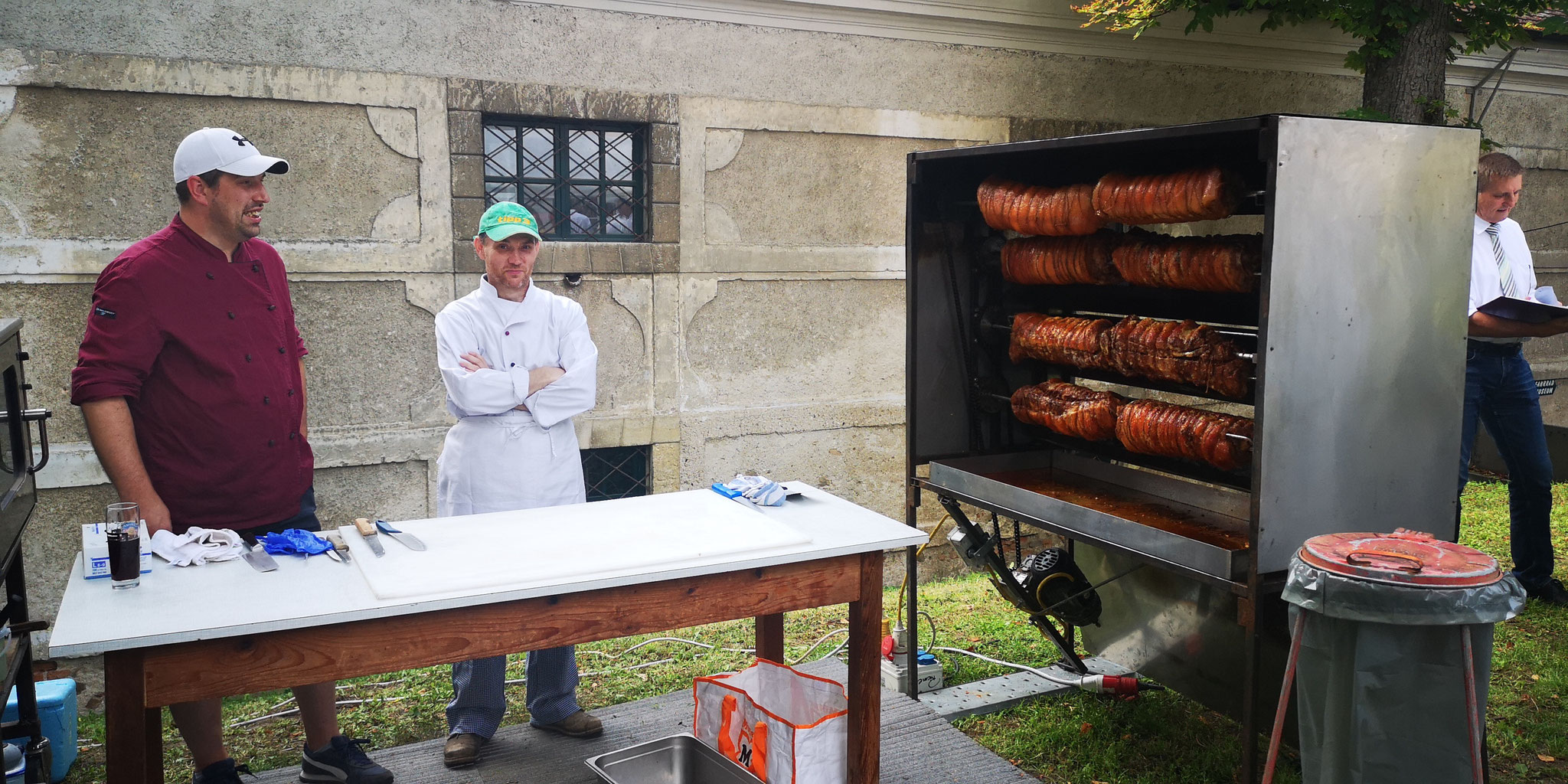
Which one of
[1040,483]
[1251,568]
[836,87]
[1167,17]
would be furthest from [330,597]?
[1167,17]

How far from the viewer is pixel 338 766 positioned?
13.6ft

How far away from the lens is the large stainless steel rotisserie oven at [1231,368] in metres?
3.41

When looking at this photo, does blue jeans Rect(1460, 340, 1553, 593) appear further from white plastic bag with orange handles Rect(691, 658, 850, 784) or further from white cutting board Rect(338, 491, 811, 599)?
white cutting board Rect(338, 491, 811, 599)

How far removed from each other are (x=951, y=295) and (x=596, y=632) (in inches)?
103

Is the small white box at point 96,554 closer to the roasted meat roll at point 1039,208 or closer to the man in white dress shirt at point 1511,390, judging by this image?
the roasted meat roll at point 1039,208

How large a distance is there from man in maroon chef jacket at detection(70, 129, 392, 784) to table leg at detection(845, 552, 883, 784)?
1875 millimetres

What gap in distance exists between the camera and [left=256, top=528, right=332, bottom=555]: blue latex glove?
333 cm

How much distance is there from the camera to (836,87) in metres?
7.14

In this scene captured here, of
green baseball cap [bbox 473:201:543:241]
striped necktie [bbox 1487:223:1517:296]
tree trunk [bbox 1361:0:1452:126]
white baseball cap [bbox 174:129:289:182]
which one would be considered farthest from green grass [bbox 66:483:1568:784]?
tree trunk [bbox 1361:0:1452:126]

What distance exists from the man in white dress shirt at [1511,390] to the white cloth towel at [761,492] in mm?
4020

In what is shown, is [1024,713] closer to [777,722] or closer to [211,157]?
[777,722]

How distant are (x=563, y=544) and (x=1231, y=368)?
8.00 ft

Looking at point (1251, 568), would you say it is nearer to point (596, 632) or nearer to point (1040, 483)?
point (1040, 483)

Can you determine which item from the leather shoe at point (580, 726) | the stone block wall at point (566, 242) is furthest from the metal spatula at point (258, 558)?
the stone block wall at point (566, 242)
